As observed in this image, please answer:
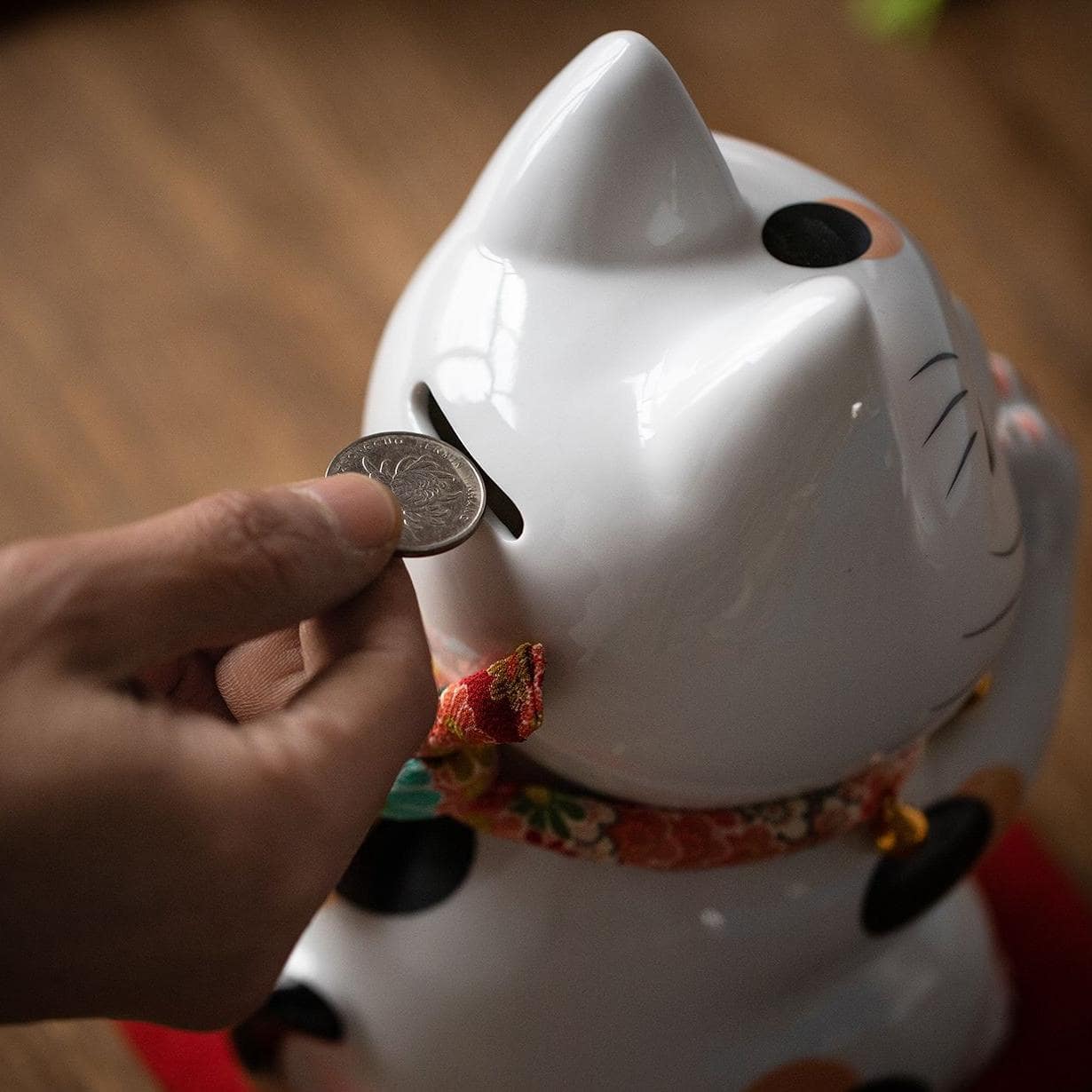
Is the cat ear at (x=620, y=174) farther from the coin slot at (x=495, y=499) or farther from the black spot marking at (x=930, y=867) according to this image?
the black spot marking at (x=930, y=867)

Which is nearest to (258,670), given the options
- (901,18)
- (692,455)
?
(692,455)

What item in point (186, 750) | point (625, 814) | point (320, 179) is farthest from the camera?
point (320, 179)

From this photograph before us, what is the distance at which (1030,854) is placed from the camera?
3.83ft

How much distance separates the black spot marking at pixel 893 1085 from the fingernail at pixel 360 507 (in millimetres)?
555

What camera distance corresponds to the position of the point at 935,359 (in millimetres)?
610

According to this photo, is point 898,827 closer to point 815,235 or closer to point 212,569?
point 815,235

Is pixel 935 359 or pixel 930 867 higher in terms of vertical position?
pixel 935 359

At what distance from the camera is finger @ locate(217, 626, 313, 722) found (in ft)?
2.15

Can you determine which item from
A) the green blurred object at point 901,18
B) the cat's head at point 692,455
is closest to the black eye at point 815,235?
the cat's head at point 692,455

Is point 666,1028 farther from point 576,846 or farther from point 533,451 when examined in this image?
point 533,451

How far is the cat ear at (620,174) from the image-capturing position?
0.61 m

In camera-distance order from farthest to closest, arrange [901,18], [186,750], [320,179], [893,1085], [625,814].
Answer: [901,18], [320,179], [893,1085], [625,814], [186,750]

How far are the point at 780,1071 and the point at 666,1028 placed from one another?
0.11 metres

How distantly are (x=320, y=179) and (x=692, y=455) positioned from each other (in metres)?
1.11
